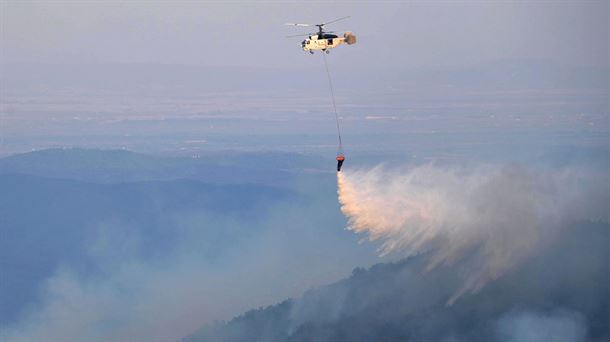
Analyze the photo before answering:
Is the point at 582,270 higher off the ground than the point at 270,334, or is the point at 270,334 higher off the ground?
the point at 582,270

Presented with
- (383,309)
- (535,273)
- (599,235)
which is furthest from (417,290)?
(599,235)

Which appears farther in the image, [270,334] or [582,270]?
[270,334]

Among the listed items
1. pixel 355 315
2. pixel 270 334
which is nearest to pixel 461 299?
pixel 355 315

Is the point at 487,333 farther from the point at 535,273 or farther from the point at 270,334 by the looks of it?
the point at 270,334

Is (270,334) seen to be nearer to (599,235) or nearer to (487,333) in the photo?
(487,333)

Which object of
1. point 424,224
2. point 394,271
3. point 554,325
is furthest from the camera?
point 394,271

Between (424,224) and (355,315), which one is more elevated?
(424,224)

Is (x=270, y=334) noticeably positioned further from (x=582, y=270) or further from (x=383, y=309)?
(x=582, y=270)

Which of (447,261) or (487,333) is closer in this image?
(487,333)

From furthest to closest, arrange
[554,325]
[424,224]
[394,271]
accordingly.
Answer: [394,271] < [424,224] < [554,325]
